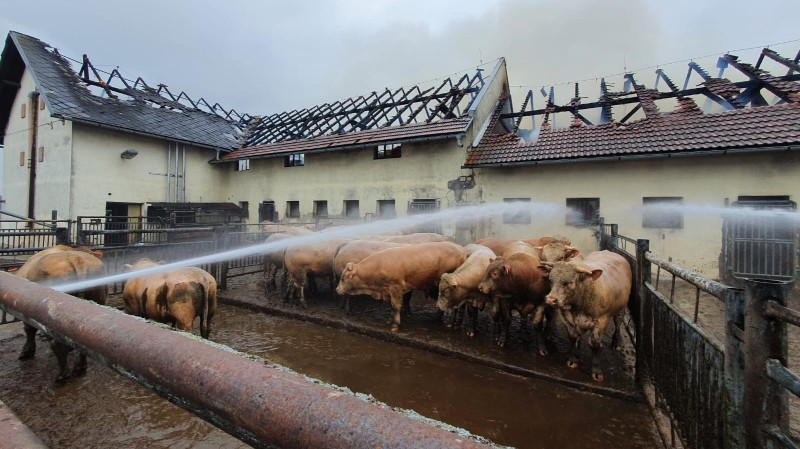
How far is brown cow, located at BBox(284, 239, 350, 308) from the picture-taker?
28.9 feet

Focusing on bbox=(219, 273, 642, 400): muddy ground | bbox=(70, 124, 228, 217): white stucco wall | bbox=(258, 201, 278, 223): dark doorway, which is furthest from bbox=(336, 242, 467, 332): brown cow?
bbox=(70, 124, 228, 217): white stucco wall

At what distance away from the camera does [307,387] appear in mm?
877

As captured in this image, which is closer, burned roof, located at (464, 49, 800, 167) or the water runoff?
the water runoff

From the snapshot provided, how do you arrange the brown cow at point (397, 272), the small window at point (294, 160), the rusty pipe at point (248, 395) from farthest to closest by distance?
the small window at point (294, 160)
the brown cow at point (397, 272)
the rusty pipe at point (248, 395)

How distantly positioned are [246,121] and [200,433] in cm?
3001

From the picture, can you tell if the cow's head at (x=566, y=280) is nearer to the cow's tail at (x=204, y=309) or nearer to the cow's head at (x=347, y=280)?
the cow's head at (x=347, y=280)

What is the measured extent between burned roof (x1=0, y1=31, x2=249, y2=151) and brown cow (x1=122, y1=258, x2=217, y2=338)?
16907mm

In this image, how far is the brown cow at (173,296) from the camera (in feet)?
16.9

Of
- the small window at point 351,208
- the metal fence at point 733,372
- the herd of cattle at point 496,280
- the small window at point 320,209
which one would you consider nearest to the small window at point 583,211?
the herd of cattle at point 496,280

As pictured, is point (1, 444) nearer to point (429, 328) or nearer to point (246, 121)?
point (429, 328)

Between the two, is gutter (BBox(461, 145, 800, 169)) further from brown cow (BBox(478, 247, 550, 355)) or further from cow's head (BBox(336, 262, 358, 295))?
cow's head (BBox(336, 262, 358, 295))

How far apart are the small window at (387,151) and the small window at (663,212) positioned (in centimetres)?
1035

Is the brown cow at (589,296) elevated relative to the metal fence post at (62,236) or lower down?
lower down

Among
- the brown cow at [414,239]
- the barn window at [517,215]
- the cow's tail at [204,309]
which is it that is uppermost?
the barn window at [517,215]
